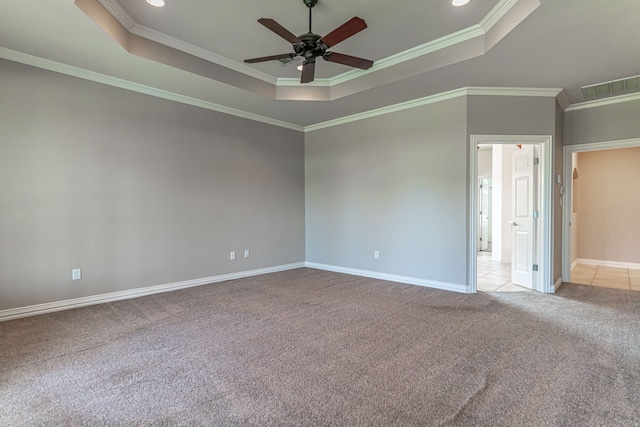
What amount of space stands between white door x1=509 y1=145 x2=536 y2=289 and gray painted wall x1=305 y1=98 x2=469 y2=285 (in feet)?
3.33

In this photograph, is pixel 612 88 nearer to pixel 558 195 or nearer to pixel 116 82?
pixel 558 195

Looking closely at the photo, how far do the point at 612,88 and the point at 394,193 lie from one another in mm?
3101

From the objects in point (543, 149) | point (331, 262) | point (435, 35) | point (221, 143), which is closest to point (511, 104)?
point (543, 149)

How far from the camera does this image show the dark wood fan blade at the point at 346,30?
2.39m

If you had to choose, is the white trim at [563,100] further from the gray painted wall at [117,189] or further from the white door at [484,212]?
the white door at [484,212]

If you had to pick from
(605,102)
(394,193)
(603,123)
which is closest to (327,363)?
(394,193)

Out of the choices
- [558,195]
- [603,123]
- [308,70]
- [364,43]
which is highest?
[364,43]

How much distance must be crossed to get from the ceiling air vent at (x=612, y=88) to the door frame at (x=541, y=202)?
0.78 metres

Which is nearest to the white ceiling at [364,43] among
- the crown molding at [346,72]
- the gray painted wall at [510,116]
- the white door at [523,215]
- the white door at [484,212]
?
the crown molding at [346,72]

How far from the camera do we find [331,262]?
5.92 m

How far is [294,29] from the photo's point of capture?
10.6 ft

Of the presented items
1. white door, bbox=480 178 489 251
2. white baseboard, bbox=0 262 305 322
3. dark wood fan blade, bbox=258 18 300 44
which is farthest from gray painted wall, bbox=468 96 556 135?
white door, bbox=480 178 489 251

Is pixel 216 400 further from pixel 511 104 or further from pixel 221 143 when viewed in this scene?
pixel 511 104

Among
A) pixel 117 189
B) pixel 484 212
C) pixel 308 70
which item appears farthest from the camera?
pixel 484 212
